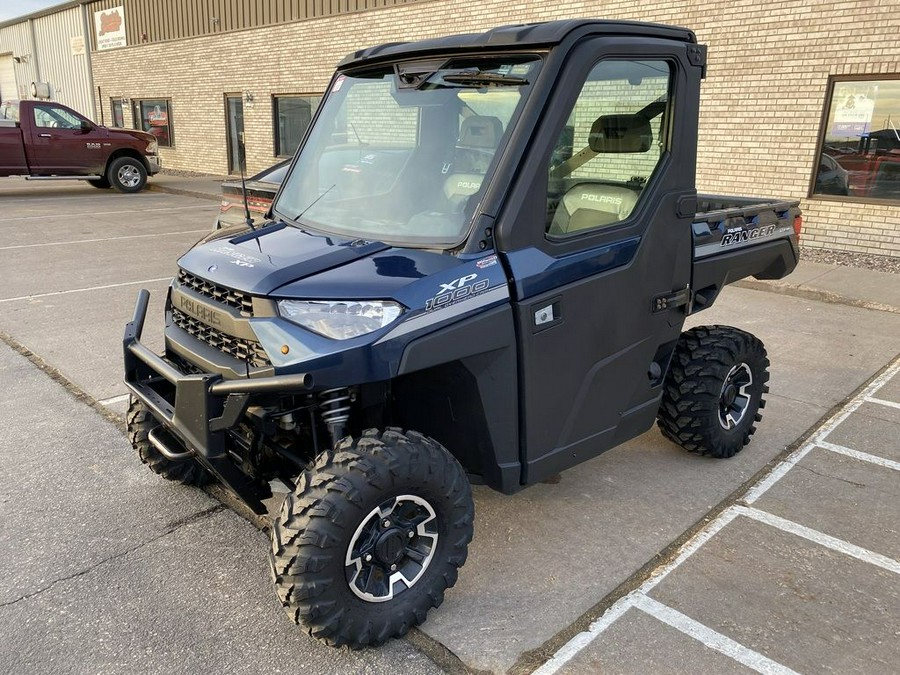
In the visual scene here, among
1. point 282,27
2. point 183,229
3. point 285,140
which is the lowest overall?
point 183,229

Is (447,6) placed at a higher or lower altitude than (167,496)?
higher

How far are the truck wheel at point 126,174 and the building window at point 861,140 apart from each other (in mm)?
15305

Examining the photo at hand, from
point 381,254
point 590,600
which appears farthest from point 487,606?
point 381,254

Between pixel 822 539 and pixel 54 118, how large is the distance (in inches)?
714

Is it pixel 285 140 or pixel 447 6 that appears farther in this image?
pixel 285 140

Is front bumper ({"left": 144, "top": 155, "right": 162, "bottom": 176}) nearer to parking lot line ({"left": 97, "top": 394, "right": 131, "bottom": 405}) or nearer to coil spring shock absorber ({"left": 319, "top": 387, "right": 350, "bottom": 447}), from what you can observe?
parking lot line ({"left": 97, "top": 394, "right": 131, "bottom": 405})

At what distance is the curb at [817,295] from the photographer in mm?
7695

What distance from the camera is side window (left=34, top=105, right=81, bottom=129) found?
16344mm

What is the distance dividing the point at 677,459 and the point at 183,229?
418 inches

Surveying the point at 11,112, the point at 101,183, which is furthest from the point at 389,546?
the point at 101,183

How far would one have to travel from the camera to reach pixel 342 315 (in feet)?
8.35

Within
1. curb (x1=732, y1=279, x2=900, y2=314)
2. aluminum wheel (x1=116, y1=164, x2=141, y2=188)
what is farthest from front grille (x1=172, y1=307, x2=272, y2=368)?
aluminum wheel (x1=116, y1=164, x2=141, y2=188)

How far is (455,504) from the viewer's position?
8.96ft

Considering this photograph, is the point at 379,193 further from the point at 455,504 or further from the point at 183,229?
the point at 183,229
